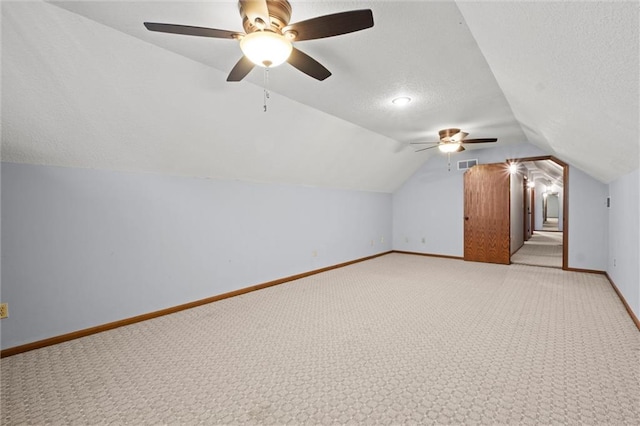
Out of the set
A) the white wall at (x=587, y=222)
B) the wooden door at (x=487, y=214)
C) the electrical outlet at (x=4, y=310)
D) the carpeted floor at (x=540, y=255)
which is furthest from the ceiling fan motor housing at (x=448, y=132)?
the electrical outlet at (x=4, y=310)

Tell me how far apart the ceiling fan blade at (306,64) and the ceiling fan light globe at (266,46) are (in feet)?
0.59

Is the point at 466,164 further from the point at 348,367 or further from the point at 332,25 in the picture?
the point at 332,25

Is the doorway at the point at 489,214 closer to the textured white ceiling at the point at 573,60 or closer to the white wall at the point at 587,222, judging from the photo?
the white wall at the point at 587,222

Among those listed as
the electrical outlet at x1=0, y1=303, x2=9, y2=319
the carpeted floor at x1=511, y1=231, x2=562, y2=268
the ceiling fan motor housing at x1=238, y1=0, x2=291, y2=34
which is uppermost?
the ceiling fan motor housing at x1=238, y1=0, x2=291, y2=34

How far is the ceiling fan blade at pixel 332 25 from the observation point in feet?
4.98

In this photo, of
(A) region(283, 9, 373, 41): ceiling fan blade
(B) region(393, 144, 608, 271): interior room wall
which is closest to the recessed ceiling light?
(A) region(283, 9, 373, 41): ceiling fan blade

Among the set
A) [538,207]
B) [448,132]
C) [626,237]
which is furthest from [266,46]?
[538,207]

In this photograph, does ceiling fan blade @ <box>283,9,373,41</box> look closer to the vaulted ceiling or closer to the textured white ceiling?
the vaulted ceiling

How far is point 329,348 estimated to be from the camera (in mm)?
2574

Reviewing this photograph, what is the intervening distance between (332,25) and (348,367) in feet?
7.68

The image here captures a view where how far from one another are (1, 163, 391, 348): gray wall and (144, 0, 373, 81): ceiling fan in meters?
2.07

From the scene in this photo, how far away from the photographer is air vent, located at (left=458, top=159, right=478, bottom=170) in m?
6.54

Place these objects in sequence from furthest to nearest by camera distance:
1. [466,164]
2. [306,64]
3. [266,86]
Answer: [466,164] → [266,86] → [306,64]

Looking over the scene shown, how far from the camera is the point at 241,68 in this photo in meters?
2.14
